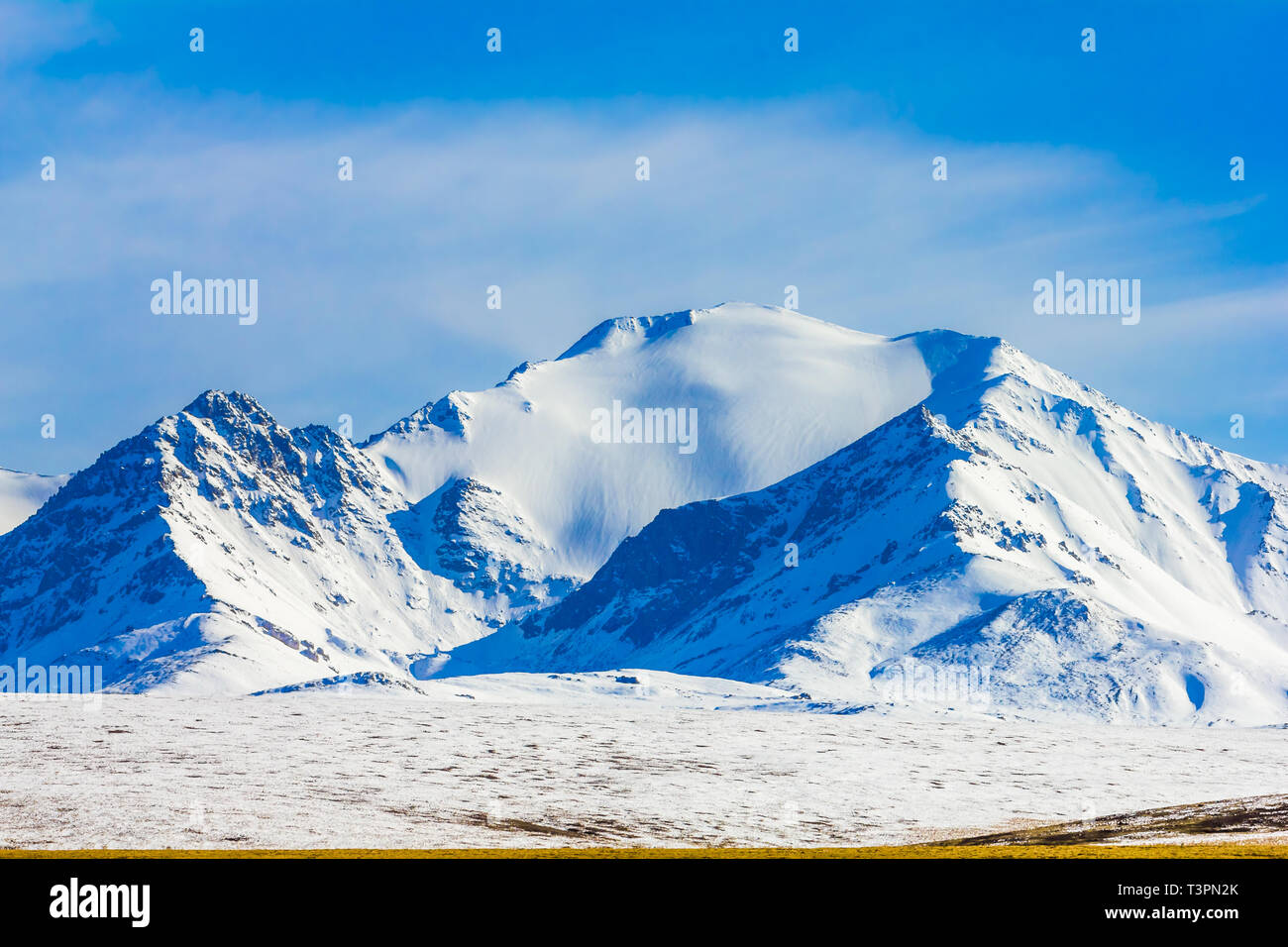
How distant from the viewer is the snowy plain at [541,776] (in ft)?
246

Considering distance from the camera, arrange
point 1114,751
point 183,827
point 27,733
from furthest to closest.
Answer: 1. point 1114,751
2. point 27,733
3. point 183,827

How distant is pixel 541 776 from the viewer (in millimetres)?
105312

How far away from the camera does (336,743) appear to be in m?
121

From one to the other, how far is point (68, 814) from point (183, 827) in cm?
760

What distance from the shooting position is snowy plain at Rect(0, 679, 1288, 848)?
246 ft
